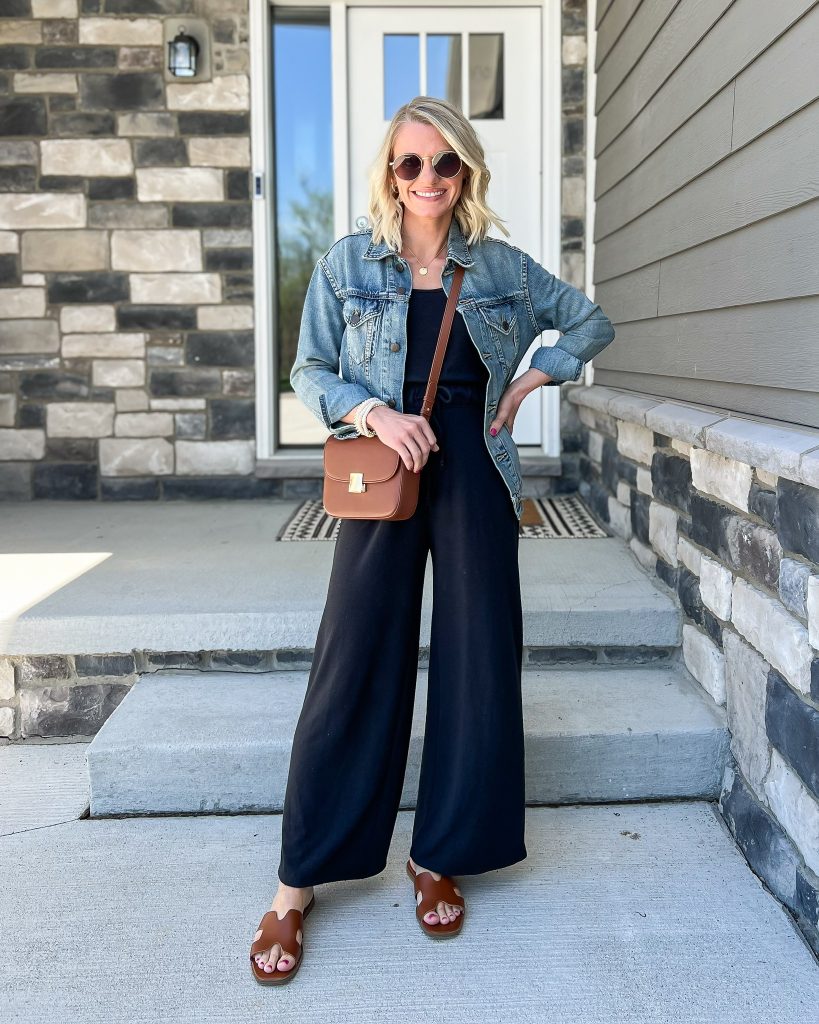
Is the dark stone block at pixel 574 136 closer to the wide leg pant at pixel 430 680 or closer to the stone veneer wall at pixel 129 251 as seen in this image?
the stone veneer wall at pixel 129 251

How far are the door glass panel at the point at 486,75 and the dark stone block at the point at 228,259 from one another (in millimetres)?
1221

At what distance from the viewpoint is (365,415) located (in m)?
1.75

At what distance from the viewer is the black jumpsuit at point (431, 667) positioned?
6.03 ft

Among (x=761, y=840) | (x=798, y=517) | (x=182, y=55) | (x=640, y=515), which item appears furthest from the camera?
(x=182, y=55)

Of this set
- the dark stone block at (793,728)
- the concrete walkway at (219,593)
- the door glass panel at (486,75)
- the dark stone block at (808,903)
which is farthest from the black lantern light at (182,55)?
the dark stone block at (808,903)

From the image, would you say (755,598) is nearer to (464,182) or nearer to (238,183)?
(464,182)

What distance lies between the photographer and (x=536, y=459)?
14.7 feet

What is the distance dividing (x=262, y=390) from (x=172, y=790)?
2451 millimetres

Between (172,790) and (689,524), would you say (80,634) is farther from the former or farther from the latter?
(689,524)

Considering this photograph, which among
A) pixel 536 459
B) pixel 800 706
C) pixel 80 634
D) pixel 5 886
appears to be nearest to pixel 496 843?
pixel 800 706

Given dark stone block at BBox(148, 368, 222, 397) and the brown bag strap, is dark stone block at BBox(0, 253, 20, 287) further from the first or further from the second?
the brown bag strap

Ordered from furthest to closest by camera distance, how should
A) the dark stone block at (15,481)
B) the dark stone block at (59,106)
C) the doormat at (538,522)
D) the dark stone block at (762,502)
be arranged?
the dark stone block at (15,481) < the dark stone block at (59,106) < the doormat at (538,522) < the dark stone block at (762,502)

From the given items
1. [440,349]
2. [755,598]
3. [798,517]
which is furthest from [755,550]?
[440,349]

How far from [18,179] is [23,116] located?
10.8 inches
